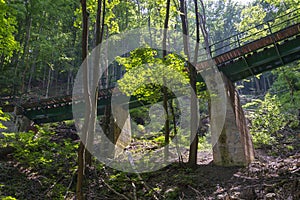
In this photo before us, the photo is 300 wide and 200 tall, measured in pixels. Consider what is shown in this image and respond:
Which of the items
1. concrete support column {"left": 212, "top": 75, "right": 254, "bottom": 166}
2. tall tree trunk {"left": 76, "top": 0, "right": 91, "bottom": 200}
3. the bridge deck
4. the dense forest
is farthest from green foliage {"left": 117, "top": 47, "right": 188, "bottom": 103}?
tall tree trunk {"left": 76, "top": 0, "right": 91, "bottom": 200}

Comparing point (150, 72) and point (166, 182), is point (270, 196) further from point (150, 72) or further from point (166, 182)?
point (150, 72)

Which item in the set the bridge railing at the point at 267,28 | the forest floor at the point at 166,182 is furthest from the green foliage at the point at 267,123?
the forest floor at the point at 166,182

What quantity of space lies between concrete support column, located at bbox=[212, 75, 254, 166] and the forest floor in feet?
1.20

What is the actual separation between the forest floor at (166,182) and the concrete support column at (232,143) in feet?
1.20

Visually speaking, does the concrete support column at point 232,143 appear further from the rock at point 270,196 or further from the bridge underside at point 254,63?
the rock at point 270,196

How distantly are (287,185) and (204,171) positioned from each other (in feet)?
13.2

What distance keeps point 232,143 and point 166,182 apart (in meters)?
3.11

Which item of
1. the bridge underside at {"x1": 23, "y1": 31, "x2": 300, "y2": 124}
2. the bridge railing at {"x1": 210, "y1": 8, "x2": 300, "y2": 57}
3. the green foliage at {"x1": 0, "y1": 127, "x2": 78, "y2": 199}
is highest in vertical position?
the bridge railing at {"x1": 210, "y1": 8, "x2": 300, "y2": 57}

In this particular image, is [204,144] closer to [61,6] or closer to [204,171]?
[204,171]

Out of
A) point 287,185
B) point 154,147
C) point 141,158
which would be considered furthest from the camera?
point 154,147

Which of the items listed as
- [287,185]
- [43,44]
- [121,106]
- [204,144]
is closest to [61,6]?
[43,44]

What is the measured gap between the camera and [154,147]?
1301 centimetres

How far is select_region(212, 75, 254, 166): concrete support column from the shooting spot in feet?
31.9

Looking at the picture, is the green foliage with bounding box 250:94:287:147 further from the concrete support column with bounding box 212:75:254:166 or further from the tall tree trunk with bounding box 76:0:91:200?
the tall tree trunk with bounding box 76:0:91:200
